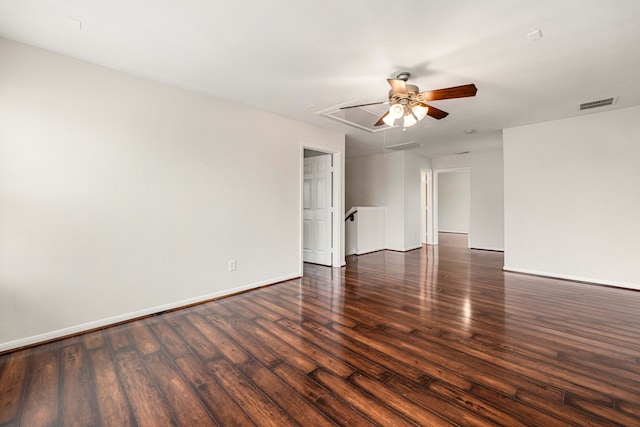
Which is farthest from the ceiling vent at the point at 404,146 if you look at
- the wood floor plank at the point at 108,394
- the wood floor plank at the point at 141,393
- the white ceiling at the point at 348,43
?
the wood floor plank at the point at 108,394

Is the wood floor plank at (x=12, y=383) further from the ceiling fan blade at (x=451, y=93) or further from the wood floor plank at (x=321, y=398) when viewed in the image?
the ceiling fan blade at (x=451, y=93)

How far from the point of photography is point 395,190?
6719mm

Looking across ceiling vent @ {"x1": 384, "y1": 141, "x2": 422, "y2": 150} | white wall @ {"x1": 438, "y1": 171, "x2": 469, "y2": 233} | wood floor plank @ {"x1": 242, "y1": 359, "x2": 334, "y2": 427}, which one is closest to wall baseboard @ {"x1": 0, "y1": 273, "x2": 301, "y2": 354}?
wood floor plank @ {"x1": 242, "y1": 359, "x2": 334, "y2": 427}

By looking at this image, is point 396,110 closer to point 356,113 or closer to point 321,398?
point 356,113

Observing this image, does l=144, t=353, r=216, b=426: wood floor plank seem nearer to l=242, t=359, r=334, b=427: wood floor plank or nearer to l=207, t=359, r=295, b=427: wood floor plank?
l=207, t=359, r=295, b=427: wood floor plank

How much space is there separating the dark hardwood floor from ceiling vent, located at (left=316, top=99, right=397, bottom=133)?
99.3 inches

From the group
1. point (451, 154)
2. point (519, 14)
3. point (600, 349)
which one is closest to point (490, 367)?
point (600, 349)

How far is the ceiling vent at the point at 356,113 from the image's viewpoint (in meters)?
3.64

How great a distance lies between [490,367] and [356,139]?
176 inches

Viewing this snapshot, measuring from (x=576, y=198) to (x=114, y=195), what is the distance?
6113mm

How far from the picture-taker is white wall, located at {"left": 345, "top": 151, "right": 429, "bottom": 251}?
6.63 metres

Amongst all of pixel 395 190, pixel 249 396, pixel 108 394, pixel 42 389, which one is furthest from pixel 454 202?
pixel 42 389

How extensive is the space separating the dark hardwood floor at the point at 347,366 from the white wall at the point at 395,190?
11.5 feet

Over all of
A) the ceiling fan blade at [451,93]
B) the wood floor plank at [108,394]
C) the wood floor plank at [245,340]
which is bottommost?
the wood floor plank at [108,394]
